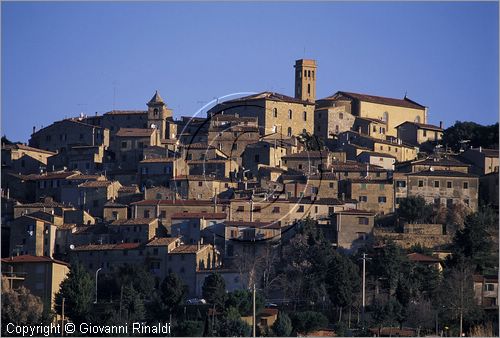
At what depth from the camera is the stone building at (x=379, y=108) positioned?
76.4m

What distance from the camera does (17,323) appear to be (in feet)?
151

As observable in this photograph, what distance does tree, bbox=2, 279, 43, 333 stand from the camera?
153 ft

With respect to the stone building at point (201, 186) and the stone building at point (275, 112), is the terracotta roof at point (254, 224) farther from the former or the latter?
the stone building at point (275, 112)

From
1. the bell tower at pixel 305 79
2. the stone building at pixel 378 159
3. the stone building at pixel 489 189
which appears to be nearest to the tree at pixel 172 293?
the stone building at pixel 489 189

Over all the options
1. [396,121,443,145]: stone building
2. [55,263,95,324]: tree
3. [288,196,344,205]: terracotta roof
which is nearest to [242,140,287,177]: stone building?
[288,196,344,205]: terracotta roof

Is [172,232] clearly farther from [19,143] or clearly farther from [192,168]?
[19,143]

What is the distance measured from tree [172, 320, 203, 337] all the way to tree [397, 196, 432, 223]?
1620cm

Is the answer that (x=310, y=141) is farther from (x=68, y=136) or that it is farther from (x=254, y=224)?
(x=254, y=224)

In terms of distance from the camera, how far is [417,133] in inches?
2970

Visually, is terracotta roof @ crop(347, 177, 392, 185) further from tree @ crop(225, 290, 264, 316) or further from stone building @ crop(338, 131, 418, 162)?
tree @ crop(225, 290, 264, 316)

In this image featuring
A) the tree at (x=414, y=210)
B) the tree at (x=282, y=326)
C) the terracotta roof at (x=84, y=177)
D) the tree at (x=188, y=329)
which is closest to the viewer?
the tree at (x=188, y=329)

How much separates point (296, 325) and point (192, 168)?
18.3m

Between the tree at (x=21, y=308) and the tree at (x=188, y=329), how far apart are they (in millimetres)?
3947

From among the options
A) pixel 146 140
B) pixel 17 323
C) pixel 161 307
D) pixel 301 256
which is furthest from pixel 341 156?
pixel 17 323
